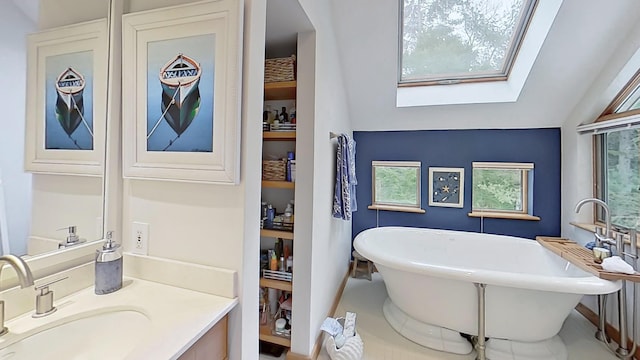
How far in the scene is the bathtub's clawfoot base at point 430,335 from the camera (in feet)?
Result: 6.46

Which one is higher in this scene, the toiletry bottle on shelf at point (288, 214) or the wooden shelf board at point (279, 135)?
the wooden shelf board at point (279, 135)

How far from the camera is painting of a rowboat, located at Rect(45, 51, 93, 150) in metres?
0.98

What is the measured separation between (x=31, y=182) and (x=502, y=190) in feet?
12.1

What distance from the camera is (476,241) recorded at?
8.98 feet

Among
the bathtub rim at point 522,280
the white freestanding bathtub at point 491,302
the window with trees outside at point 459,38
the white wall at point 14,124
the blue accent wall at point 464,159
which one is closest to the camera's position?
the white wall at point 14,124

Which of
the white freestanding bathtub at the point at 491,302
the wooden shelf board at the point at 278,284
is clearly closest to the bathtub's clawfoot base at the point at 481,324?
the white freestanding bathtub at the point at 491,302

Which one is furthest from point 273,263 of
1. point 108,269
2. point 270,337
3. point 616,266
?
point 616,266

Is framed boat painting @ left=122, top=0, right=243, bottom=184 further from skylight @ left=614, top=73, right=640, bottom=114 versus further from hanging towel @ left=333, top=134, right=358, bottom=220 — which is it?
skylight @ left=614, top=73, right=640, bottom=114

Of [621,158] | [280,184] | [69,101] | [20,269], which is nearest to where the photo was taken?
[20,269]

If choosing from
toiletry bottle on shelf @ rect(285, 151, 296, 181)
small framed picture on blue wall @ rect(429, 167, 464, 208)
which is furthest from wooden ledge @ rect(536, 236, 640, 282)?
toiletry bottle on shelf @ rect(285, 151, 296, 181)

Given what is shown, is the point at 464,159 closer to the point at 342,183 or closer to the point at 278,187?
the point at 342,183

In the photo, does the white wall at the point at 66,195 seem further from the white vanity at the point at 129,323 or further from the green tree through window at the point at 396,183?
the green tree through window at the point at 396,183

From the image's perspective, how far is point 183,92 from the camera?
0.98 metres

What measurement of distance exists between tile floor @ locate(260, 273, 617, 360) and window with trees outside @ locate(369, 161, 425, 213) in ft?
3.78
